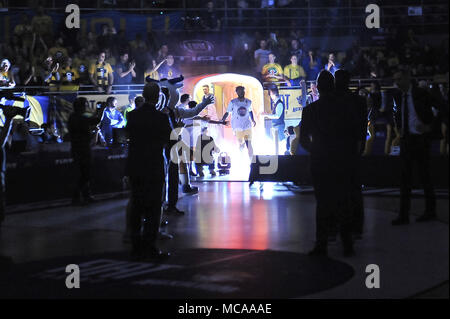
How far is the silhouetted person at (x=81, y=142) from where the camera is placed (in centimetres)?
1186

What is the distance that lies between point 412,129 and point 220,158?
8.92 m

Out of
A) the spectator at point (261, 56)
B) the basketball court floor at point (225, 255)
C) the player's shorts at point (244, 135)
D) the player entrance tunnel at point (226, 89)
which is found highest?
the spectator at point (261, 56)

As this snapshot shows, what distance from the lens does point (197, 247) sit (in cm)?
810

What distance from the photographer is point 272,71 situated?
21500mm

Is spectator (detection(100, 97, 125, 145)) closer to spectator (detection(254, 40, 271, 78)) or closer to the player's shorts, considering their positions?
the player's shorts

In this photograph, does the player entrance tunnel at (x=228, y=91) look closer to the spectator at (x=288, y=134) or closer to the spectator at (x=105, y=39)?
the spectator at (x=105, y=39)

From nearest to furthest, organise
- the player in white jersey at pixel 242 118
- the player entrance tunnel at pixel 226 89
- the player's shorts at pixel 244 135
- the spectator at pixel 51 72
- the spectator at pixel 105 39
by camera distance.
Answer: the player in white jersey at pixel 242 118 < the player's shorts at pixel 244 135 < the spectator at pixel 51 72 < the spectator at pixel 105 39 < the player entrance tunnel at pixel 226 89

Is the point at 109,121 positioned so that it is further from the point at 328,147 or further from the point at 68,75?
the point at 328,147

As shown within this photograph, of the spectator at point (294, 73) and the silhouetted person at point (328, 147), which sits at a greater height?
the spectator at point (294, 73)

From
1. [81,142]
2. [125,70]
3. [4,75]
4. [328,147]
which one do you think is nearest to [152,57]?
[125,70]

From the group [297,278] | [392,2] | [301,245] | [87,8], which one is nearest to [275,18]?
[392,2]

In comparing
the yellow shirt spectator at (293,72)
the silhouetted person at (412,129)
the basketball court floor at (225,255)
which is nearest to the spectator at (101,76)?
the yellow shirt spectator at (293,72)

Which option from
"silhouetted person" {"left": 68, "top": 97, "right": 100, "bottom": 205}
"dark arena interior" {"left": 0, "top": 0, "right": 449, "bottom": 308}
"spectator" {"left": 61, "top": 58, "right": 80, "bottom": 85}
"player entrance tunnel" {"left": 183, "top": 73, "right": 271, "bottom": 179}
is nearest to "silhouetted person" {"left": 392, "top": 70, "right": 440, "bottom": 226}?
"dark arena interior" {"left": 0, "top": 0, "right": 449, "bottom": 308}

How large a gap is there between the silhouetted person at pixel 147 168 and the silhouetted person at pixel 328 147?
1.48 metres
